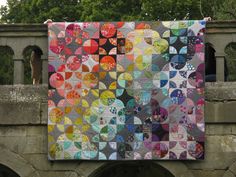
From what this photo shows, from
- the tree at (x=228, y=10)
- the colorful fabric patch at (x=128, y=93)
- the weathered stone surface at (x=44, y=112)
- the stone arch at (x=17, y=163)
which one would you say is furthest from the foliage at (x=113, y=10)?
the stone arch at (x=17, y=163)

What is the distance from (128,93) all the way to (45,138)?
1346 millimetres

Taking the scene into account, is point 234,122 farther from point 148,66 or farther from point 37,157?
point 37,157

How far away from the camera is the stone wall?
344 inches

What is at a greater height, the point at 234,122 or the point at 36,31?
the point at 36,31

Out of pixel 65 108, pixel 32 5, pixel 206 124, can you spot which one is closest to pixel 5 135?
pixel 65 108

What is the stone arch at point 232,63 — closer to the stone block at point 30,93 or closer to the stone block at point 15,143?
the stone block at point 30,93

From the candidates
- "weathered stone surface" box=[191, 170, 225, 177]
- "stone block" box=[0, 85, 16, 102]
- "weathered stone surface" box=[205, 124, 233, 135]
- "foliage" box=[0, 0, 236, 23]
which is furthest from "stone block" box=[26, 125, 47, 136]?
"foliage" box=[0, 0, 236, 23]

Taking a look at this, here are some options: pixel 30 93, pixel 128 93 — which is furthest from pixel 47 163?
pixel 128 93

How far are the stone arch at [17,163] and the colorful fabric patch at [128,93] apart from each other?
14.1 inches

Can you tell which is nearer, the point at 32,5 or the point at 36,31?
the point at 36,31

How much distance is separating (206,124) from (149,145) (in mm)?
843

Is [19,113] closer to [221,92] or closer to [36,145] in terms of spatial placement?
[36,145]

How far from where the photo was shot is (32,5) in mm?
28469

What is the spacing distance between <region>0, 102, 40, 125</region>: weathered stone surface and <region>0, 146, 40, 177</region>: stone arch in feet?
1.45
